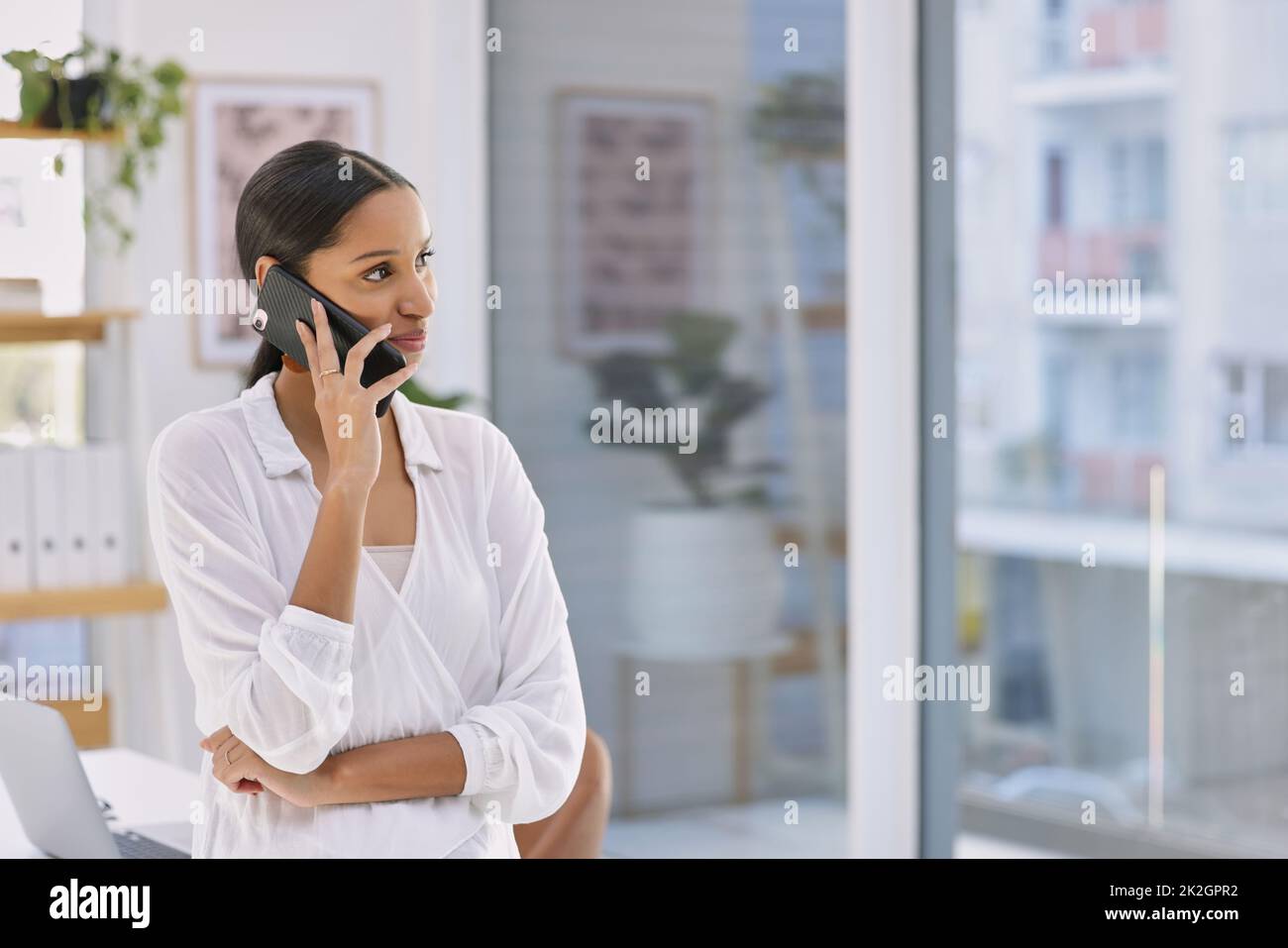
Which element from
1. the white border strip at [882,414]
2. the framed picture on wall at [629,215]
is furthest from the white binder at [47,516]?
the white border strip at [882,414]

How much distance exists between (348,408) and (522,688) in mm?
291

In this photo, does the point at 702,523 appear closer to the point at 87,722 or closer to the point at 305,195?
the point at 87,722

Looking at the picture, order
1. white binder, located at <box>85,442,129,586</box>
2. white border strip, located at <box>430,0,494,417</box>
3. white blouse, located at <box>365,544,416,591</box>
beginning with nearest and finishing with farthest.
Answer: white blouse, located at <box>365,544,416,591</box>, white binder, located at <box>85,442,129,586</box>, white border strip, located at <box>430,0,494,417</box>

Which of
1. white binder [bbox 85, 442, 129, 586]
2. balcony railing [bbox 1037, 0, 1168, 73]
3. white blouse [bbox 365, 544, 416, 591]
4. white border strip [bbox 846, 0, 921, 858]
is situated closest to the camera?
white blouse [bbox 365, 544, 416, 591]

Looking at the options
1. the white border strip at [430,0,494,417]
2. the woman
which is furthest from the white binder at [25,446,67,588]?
the woman

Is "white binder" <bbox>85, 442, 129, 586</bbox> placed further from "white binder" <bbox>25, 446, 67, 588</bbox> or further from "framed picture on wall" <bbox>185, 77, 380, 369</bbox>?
"framed picture on wall" <bbox>185, 77, 380, 369</bbox>

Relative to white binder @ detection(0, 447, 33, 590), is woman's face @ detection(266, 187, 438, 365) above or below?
above

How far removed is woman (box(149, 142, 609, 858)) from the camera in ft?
3.66

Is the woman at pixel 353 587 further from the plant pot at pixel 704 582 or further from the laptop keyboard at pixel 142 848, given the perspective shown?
the plant pot at pixel 704 582

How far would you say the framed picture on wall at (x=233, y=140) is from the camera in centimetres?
361

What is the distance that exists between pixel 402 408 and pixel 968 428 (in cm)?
254

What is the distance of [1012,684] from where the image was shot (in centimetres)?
356

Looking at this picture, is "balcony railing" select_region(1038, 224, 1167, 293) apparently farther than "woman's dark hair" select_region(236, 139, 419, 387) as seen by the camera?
Yes
